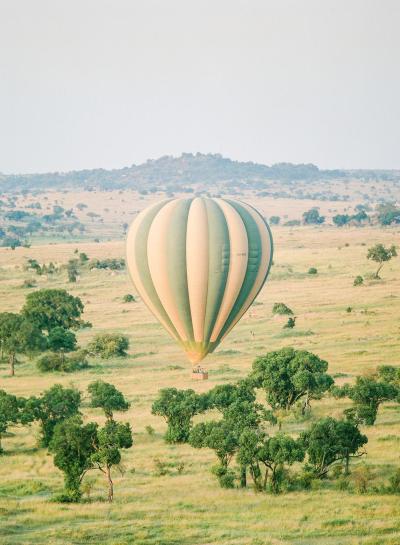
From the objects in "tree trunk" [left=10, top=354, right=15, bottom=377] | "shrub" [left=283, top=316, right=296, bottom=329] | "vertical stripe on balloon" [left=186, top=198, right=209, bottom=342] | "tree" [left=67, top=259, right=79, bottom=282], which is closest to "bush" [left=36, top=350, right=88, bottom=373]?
"tree trunk" [left=10, top=354, right=15, bottom=377]

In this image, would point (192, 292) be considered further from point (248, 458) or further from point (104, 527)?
point (104, 527)

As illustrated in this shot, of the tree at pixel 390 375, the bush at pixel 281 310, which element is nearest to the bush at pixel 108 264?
the bush at pixel 281 310

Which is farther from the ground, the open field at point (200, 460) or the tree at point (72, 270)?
the tree at point (72, 270)

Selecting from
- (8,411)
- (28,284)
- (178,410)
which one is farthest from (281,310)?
(8,411)

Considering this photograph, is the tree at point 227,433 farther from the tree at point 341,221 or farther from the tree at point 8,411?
the tree at point 341,221

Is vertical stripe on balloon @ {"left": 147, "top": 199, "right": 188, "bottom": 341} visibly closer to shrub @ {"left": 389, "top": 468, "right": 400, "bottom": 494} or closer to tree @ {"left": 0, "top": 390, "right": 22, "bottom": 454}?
tree @ {"left": 0, "top": 390, "right": 22, "bottom": 454}

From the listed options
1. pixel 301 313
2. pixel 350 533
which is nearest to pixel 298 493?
pixel 350 533

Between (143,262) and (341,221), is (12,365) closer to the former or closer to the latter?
(143,262)
